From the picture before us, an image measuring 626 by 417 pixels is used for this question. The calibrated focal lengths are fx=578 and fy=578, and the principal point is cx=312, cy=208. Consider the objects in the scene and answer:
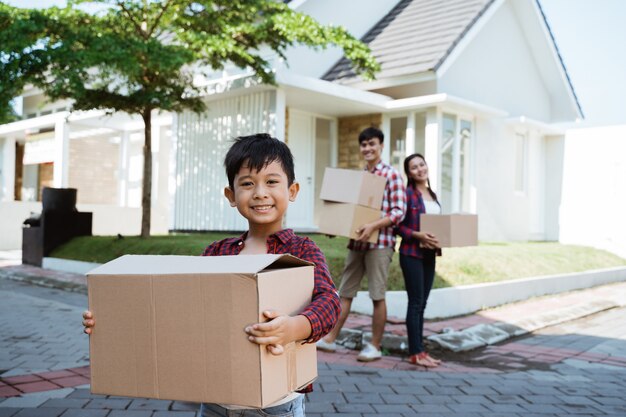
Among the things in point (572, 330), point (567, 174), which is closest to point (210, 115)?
point (572, 330)

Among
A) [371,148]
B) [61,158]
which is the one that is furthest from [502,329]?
[61,158]

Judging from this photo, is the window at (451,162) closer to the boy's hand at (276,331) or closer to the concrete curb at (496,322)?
the concrete curb at (496,322)

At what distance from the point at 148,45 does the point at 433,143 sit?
6.34 metres

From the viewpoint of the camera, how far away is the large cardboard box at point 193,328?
1430mm

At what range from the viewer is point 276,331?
4.74 feet

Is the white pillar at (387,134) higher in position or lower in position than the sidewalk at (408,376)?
higher

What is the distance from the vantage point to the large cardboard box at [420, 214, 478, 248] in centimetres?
440

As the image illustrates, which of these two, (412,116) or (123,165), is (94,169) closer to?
(123,165)

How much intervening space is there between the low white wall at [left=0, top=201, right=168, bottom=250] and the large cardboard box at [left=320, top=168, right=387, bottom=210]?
1134 centimetres

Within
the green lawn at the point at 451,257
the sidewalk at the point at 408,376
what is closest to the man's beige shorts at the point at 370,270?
the sidewalk at the point at 408,376

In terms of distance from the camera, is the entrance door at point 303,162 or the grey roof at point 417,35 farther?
the entrance door at point 303,162

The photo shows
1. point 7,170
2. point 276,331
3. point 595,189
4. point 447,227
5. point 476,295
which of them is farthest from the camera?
point 7,170

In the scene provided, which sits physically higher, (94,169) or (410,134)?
(410,134)

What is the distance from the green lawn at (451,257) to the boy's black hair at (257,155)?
5110 mm
